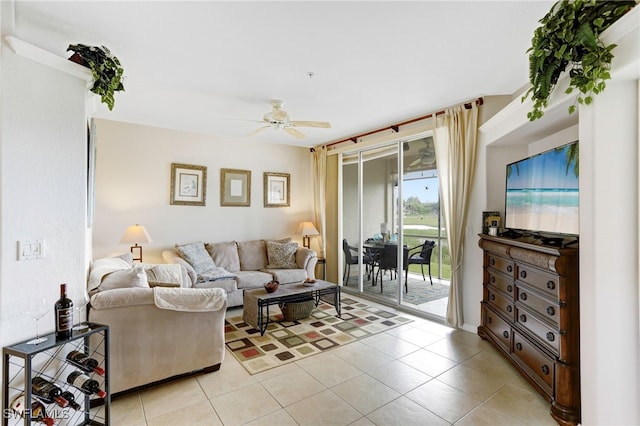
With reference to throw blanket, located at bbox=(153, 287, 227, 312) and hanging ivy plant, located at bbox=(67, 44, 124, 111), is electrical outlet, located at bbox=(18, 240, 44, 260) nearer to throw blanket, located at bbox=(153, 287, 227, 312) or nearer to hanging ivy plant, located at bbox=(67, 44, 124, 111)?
throw blanket, located at bbox=(153, 287, 227, 312)

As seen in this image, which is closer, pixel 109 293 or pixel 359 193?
pixel 109 293

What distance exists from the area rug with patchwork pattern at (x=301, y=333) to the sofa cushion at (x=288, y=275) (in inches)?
17.3

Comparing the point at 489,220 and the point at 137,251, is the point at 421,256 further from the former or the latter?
the point at 137,251

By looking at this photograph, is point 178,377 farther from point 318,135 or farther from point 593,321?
point 318,135

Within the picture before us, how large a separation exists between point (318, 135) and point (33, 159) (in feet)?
12.8

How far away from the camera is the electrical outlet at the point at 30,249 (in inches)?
71.5

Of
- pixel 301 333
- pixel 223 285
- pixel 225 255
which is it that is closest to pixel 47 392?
pixel 301 333

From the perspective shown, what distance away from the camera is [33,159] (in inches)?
73.2

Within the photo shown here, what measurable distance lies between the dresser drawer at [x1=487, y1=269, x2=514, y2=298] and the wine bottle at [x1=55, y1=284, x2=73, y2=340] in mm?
3371

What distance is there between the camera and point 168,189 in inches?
189

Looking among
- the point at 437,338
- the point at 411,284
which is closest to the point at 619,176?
the point at 437,338

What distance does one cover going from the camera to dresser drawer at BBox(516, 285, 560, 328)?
84.9 inches

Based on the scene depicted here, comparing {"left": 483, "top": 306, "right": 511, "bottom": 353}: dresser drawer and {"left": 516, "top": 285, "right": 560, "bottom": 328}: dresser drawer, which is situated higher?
{"left": 516, "top": 285, "right": 560, "bottom": 328}: dresser drawer

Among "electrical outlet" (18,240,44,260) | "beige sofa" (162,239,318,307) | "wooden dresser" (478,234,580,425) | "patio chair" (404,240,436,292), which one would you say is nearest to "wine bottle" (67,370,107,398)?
"electrical outlet" (18,240,44,260)
